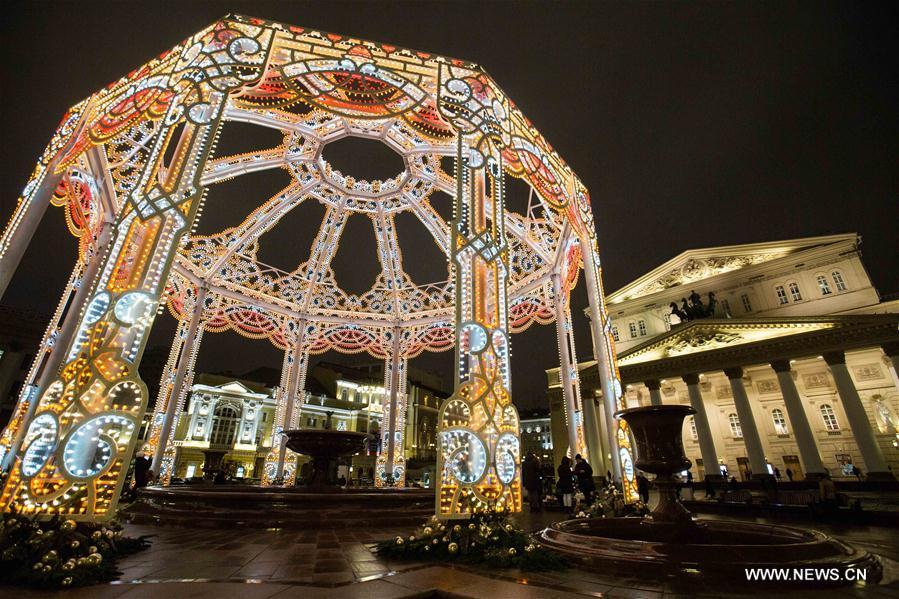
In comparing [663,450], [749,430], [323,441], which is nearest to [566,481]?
[663,450]

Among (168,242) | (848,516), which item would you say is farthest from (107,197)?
(848,516)

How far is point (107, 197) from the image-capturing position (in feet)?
30.2

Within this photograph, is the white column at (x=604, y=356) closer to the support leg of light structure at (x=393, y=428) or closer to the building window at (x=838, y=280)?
the support leg of light structure at (x=393, y=428)

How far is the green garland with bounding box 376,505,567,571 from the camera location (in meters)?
3.87

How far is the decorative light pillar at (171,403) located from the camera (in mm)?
11312

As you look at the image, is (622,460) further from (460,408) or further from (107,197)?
(107,197)

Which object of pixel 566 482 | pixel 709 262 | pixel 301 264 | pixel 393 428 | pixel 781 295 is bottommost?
pixel 566 482

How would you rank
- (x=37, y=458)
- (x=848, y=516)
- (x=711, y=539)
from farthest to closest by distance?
(x=848, y=516), (x=711, y=539), (x=37, y=458)

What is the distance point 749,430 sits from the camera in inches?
822

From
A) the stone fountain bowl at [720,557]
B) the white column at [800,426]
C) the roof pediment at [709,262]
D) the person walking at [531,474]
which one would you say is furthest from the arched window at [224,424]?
the white column at [800,426]

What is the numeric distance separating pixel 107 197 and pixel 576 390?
13.2 metres

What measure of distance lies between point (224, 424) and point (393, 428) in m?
28.5

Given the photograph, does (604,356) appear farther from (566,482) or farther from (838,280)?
(838,280)

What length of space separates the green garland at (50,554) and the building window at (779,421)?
35031mm
